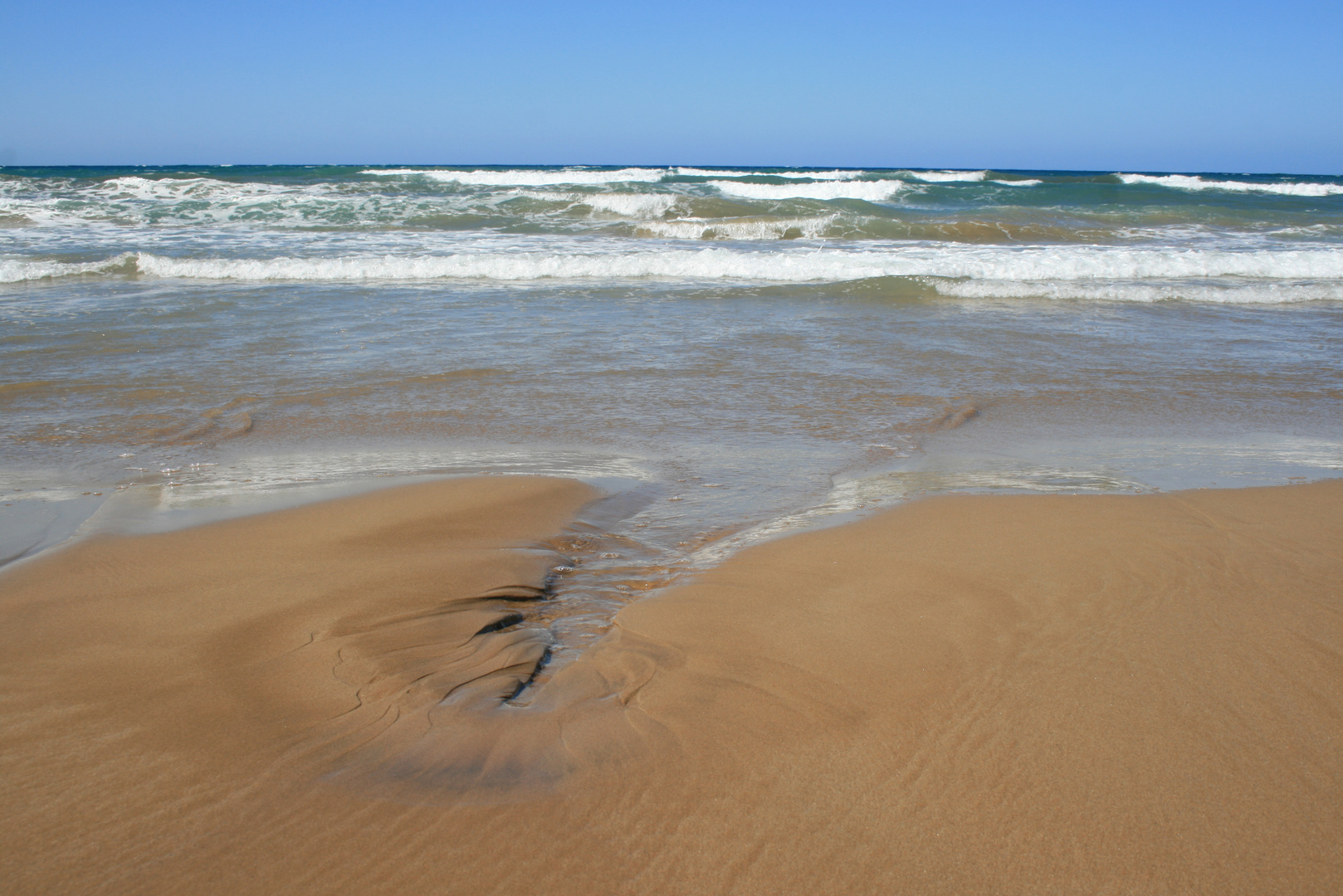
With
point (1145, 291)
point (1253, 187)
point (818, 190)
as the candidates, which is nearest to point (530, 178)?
point (818, 190)

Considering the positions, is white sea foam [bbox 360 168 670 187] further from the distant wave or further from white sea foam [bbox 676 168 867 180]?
the distant wave

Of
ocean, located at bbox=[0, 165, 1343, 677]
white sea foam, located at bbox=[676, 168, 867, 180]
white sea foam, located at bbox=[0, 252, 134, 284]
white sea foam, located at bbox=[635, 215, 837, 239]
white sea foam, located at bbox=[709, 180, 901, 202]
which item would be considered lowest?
ocean, located at bbox=[0, 165, 1343, 677]

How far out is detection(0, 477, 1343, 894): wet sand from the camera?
1.49 meters

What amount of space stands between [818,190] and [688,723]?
2547 centimetres

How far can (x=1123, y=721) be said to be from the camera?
189 centimetres

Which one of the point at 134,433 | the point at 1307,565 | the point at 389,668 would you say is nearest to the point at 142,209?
the point at 134,433

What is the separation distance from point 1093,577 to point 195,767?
257 cm

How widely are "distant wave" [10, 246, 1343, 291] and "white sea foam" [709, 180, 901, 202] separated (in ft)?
43.9

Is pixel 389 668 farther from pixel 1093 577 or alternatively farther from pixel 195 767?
pixel 1093 577

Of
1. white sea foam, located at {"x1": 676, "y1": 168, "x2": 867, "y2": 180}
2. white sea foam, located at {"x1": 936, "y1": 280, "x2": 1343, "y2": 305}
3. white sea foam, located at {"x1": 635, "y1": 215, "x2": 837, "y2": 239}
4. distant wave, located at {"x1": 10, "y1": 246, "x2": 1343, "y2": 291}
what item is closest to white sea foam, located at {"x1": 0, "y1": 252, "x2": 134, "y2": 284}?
distant wave, located at {"x1": 10, "y1": 246, "x2": 1343, "y2": 291}

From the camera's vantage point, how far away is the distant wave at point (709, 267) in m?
10.4

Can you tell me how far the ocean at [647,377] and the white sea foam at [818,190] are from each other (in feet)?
36.6

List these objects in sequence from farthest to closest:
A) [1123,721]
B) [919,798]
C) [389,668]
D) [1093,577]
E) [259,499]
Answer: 1. [259,499]
2. [1093,577]
3. [389,668]
4. [1123,721]
5. [919,798]

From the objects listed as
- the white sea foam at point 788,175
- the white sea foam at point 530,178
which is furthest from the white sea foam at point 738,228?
the white sea foam at point 788,175
